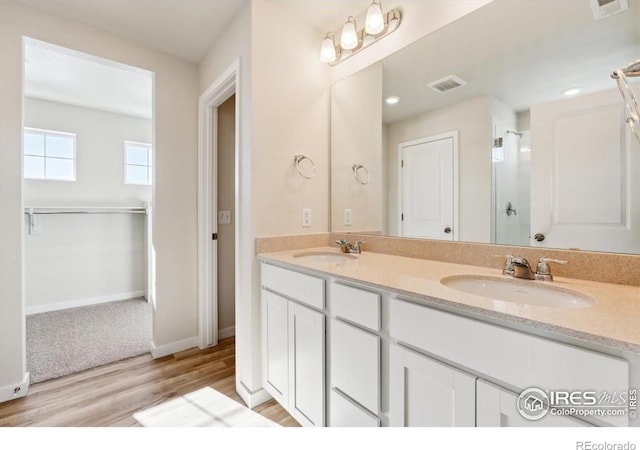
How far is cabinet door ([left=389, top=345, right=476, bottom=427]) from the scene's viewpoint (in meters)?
0.77

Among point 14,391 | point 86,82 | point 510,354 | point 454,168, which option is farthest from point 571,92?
point 86,82

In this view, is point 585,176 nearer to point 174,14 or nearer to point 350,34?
point 350,34

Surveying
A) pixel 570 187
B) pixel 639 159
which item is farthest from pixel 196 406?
pixel 639 159

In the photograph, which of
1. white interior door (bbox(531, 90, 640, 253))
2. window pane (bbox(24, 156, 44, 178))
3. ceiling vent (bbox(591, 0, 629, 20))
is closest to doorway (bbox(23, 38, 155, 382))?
window pane (bbox(24, 156, 44, 178))

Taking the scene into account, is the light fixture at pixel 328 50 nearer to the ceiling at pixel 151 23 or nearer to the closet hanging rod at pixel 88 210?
the ceiling at pixel 151 23

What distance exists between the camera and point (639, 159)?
0.93 m

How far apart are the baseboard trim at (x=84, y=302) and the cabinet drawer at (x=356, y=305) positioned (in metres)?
3.64

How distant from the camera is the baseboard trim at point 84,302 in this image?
3.11m

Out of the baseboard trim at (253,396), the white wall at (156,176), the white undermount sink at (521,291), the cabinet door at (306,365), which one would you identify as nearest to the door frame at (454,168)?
the white undermount sink at (521,291)

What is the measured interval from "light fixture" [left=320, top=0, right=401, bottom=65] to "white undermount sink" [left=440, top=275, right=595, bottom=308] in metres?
1.46

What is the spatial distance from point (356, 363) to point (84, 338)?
107 inches

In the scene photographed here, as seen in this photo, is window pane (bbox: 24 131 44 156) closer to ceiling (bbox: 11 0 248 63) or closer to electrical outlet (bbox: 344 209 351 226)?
ceiling (bbox: 11 0 248 63)

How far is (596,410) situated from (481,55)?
1.43 meters

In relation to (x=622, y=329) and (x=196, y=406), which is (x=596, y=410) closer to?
(x=622, y=329)
